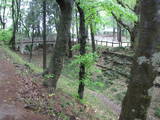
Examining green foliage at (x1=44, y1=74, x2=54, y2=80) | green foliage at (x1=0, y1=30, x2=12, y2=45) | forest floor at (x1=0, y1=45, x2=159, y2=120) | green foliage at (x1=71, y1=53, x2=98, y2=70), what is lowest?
forest floor at (x1=0, y1=45, x2=159, y2=120)

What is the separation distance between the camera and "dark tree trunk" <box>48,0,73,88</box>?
21.0 ft

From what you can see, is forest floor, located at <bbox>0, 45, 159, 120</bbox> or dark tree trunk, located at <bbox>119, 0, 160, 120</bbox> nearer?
dark tree trunk, located at <bbox>119, 0, 160, 120</bbox>

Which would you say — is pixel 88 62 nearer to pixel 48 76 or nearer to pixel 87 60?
pixel 87 60

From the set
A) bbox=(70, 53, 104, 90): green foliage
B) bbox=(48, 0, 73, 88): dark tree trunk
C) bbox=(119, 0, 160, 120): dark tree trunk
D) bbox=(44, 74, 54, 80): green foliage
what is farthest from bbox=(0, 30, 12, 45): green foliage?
bbox=(119, 0, 160, 120): dark tree trunk

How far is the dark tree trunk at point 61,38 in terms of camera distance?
639 cm

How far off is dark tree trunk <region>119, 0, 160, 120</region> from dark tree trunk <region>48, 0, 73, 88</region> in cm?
485

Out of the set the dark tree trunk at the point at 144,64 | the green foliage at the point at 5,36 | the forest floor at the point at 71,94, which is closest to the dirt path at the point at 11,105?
the forest floor at the point at 71,94

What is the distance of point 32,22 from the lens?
786 inches

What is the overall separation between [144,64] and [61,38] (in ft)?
16.8

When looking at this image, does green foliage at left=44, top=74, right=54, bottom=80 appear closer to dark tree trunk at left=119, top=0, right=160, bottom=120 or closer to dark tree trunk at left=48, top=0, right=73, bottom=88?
dark tree trunk at left=48, top=0, right=73, bottom=88

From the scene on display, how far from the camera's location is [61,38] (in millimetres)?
6691

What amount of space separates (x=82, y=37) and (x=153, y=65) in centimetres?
564

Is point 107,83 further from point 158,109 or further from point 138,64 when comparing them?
point 138,64

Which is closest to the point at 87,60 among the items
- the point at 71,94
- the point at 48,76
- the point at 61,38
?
the point at 61,38
